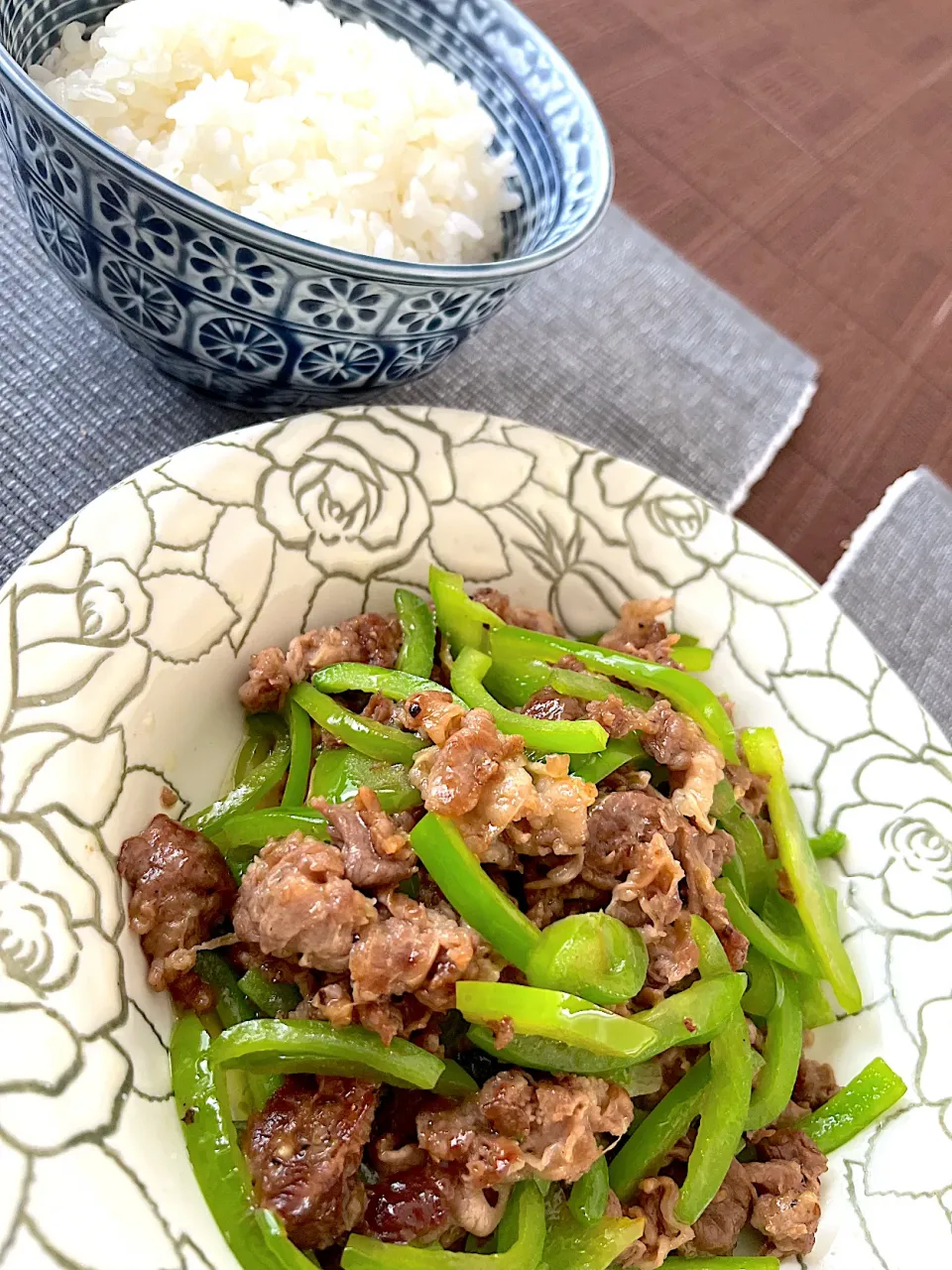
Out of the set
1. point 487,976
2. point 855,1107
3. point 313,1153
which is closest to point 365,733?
point 487,976

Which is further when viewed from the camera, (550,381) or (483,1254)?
(550,381)

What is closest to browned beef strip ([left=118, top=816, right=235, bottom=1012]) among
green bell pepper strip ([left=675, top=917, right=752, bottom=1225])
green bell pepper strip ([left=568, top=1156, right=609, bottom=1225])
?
green bell pepper strip ([left=568, top=1156, right=609, bottom=1225])

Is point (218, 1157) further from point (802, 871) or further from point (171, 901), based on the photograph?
point (802, 871)

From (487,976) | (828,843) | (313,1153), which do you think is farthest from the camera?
(828,843)

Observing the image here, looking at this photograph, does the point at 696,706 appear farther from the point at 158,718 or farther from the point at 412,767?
the point at 158,718

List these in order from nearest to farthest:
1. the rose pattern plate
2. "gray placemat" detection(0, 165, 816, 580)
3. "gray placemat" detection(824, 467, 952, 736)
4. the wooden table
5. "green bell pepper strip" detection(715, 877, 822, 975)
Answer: the rose pattern plate
"green bell pepper strip" detection(715, 877, 822, 975)
"gray placemat" detection(0, 165, 816, 580)
"gray placemat" detection(824, 467, 952, 736)
the wooden table

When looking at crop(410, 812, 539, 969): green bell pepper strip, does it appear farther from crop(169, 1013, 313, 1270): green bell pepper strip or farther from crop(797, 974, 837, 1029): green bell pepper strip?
crop(797, 974, 837, 1029): green bell pepper strip

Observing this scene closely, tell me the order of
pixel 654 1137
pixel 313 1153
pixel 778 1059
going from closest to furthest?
1. pixel 313 1153
2. pixel 654 1137
3. pixel 778 1059
